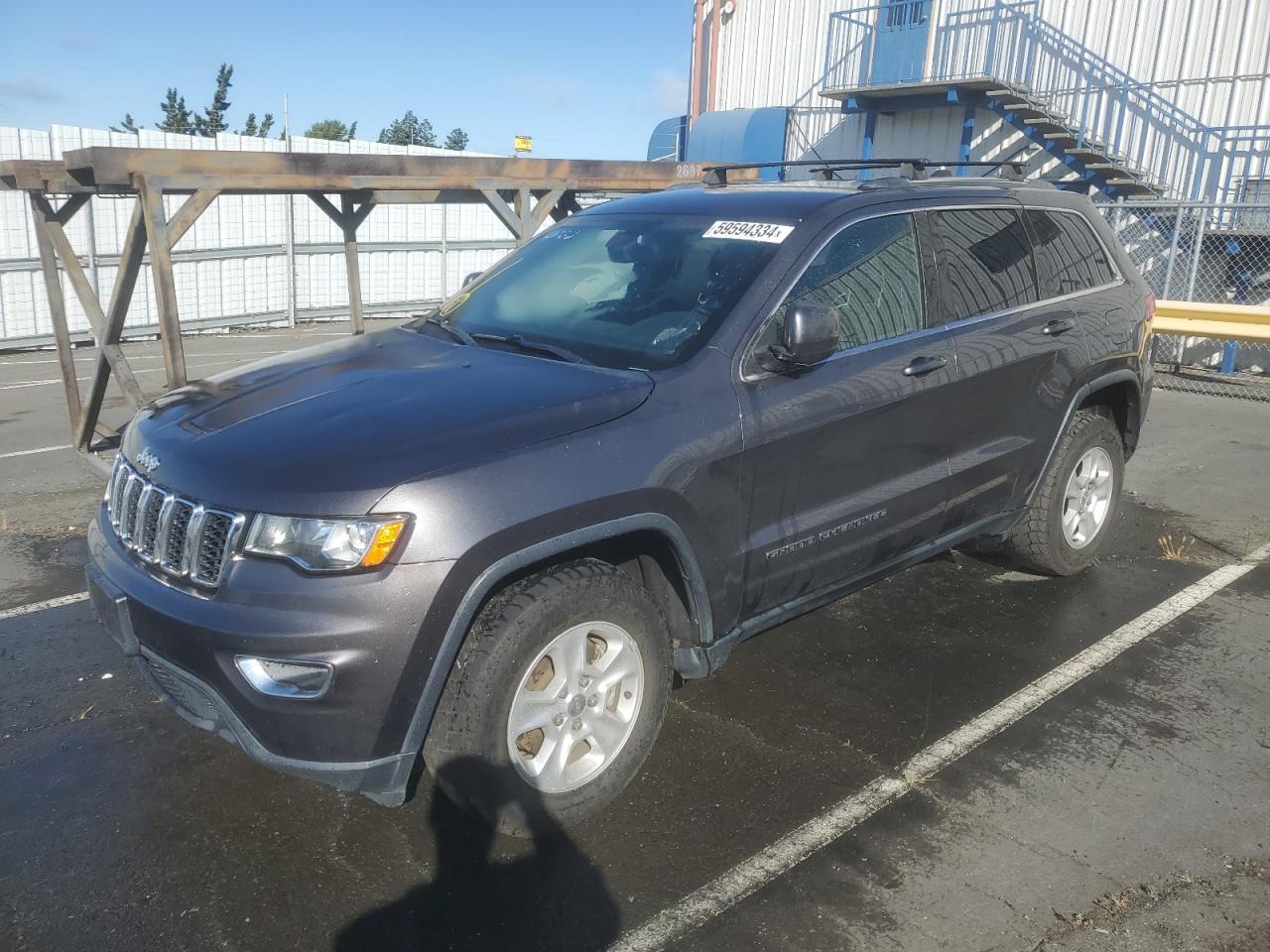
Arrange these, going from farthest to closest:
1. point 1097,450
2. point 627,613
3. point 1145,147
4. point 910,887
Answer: point 1145,147 → point 1097,450 → point 627,613 → point 910,887

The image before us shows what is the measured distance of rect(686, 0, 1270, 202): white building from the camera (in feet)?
46.3

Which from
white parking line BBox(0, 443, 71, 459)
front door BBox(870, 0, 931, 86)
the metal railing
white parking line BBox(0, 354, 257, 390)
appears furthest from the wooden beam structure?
front door BBox(870, 0, 931, 86)

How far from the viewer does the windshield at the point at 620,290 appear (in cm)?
361

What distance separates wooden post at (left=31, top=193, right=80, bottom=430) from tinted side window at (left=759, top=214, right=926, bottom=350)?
588cm

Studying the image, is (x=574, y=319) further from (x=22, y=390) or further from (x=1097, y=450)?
(x=22, y=390)

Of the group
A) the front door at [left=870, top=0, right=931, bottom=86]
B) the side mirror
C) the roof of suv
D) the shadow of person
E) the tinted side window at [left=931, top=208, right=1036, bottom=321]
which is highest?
the front door at [left=870, top=0, right=931, bottom=86]

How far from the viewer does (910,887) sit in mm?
2953

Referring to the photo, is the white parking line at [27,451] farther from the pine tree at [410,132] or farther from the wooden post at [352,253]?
the pine tree at [410,132]

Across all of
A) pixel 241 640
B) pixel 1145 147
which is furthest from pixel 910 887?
pixel 1145 147

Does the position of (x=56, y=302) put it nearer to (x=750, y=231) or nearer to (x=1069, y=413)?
(x=750, y=231)

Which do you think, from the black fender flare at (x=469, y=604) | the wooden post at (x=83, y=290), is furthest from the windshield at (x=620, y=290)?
the wooden post at (x=83, y=290)

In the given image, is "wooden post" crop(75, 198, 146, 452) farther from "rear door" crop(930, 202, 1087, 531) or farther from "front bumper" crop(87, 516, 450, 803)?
"rear door" crop(930, 202, 1087, 531)

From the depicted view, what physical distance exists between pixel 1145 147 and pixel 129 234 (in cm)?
1389

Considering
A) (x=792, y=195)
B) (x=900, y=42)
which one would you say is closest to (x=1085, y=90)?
(x=900, y=42)
